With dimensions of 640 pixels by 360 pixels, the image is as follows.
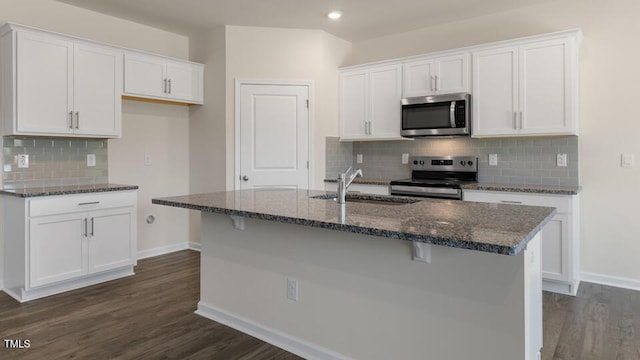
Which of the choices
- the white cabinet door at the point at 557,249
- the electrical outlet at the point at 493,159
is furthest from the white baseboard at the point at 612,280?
the electrical outlet at the point at 493,159

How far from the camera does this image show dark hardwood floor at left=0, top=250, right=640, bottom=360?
7.84 feet

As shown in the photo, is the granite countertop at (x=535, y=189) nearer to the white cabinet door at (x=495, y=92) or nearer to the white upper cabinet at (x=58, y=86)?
the white cabinet door at (x=495, y=92)

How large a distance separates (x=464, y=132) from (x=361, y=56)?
182 cm

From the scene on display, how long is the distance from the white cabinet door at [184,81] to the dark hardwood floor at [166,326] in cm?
208

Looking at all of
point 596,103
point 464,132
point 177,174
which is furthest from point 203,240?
point 596,103

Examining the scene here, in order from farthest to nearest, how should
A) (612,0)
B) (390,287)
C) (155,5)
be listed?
1. (155,5)
2. (612,0)
3. (390,287)

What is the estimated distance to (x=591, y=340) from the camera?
2.54 meters

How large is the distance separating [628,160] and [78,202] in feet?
15.6

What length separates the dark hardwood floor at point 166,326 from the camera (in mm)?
2391

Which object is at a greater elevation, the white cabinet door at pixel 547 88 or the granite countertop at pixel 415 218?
the white cabinet door at pixel 547 88

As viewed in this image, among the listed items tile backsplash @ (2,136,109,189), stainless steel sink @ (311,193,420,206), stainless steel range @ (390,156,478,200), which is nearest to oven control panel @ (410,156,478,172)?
stainless steel range @ (390,156,478,200)

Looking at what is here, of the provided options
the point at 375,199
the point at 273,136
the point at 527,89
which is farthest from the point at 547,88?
the point at 273,136

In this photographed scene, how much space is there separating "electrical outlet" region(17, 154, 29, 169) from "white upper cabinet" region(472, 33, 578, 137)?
13.7 feet

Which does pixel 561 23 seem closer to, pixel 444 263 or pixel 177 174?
pixel 444 263
